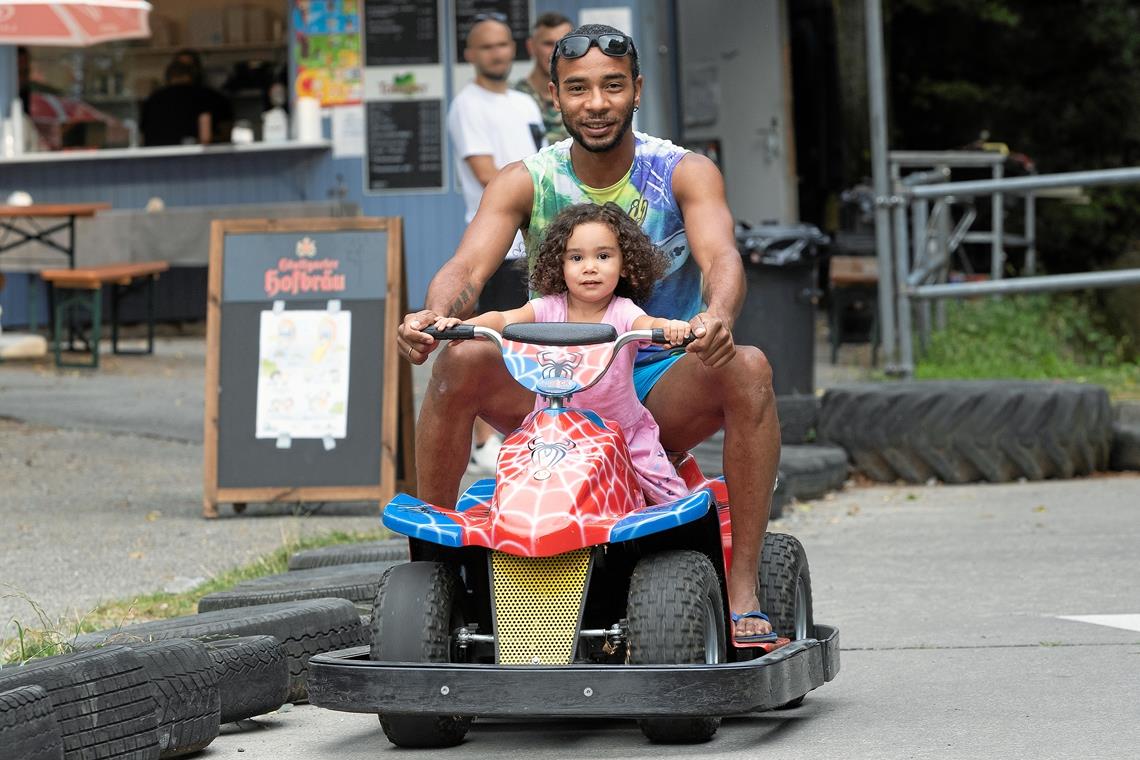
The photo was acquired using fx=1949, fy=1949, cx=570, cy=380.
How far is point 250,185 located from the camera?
17734 millimetres

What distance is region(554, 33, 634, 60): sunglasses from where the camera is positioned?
523cm

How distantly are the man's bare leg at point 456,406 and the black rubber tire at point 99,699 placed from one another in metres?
0.93

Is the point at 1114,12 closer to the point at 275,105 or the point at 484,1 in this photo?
the point at 484,1

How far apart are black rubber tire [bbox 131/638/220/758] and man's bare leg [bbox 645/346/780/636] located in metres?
1.27

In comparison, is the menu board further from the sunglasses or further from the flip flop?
the flip flop

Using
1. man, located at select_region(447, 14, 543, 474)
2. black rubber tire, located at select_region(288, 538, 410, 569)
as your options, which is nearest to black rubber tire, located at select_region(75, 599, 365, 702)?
black rubber tire, located at select_region(288, 538, 410, 569)

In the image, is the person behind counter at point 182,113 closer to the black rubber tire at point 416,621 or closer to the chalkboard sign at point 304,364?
the chalkboard sign at point 304,364

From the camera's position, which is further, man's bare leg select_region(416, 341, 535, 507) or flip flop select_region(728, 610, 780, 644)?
man's bare leg select_region(416, 341, 535, 507)

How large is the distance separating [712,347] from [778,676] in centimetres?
77

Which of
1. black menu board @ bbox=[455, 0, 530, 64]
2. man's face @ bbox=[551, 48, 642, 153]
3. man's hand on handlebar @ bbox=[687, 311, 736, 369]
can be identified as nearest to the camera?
man's hand on handlebar @ bbox=[687, 311, 736, 369]

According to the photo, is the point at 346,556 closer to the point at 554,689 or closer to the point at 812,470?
the point at 554,689

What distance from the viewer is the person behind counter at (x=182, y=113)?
18125 mm

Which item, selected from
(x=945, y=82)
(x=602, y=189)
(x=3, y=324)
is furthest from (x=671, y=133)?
(x=602, y=189)

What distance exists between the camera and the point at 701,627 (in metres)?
4.27
